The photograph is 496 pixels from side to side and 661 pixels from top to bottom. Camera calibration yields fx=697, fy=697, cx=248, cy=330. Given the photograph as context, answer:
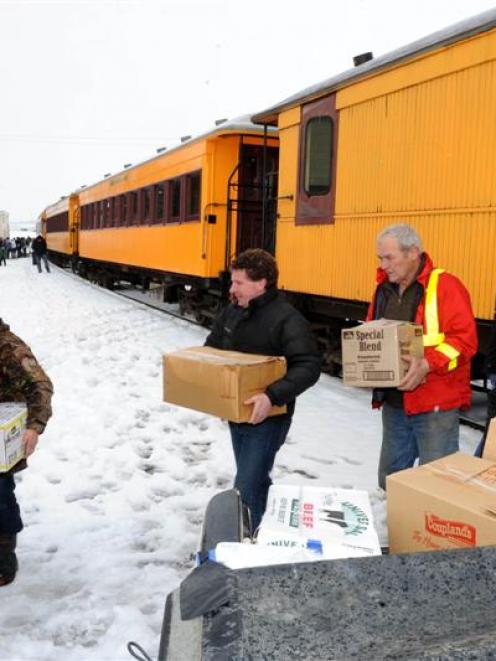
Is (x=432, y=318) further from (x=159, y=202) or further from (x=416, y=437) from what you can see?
(x=159, y=202)

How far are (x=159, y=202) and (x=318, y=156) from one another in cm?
683

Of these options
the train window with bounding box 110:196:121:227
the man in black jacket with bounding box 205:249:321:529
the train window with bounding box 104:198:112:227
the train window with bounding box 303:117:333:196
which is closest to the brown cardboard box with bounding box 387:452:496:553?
the man in black jacket with bounding box 205:249:321:529

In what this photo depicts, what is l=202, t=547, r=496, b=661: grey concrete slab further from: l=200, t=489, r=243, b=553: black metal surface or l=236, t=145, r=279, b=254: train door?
l=236, t=145, r=279, b=254: train door

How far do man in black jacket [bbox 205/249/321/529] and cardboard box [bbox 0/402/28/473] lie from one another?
1040mm

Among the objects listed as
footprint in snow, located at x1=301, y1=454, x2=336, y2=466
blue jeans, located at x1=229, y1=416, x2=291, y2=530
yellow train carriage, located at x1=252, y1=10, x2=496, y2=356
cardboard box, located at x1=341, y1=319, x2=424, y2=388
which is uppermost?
yellow train carriage, located at x1=252, y1=10, x2=496, y2=356

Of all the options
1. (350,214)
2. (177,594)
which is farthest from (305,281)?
(177,594)

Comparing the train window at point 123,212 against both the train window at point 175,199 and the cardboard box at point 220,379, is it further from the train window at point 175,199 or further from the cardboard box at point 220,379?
the cardboard box at point 220,379

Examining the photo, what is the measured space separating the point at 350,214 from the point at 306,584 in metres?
6.15

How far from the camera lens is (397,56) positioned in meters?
6.38

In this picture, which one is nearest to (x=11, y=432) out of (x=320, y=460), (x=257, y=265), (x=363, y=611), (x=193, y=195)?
(x=257, y=265)

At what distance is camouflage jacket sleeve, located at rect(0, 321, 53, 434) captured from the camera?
3303 mm

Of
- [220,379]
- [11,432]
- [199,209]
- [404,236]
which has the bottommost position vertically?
[11,432]

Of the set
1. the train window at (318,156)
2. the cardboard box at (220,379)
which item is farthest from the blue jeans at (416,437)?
the train window at (318,156)

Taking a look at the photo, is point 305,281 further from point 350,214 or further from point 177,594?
point 177,594
